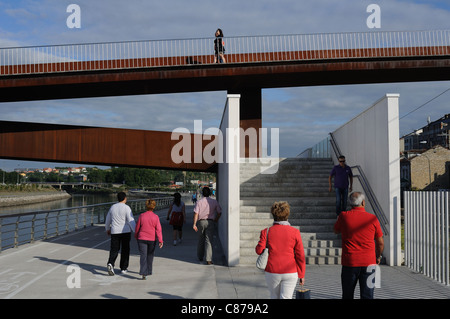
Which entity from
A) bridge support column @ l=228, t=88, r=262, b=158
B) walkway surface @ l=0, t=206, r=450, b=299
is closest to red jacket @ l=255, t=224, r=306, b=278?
walkway surface @ l=0, t=206, r=450, b=299

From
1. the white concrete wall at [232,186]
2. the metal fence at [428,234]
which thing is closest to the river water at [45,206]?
the white concrete wall at [232,186]

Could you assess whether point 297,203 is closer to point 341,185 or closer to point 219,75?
point 341,185

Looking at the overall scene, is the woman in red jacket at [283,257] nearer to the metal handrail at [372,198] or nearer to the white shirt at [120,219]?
the white shirt at [120,219]

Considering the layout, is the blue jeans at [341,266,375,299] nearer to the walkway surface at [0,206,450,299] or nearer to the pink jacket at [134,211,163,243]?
the walkway surface at [0,206,450,299]

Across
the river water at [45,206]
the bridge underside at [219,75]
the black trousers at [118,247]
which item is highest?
the bridge underside at [219,75]

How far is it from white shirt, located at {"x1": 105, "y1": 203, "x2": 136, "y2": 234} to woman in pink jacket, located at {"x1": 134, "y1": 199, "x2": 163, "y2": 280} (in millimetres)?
457

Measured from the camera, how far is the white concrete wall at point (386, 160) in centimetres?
955

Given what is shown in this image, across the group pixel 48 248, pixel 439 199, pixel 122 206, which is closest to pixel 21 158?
pixel 48 248

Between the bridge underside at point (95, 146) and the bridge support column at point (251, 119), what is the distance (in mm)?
2640

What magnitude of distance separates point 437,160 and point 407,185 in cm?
580

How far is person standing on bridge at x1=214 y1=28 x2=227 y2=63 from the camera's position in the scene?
58.9 feet

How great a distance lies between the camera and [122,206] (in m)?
8.58
